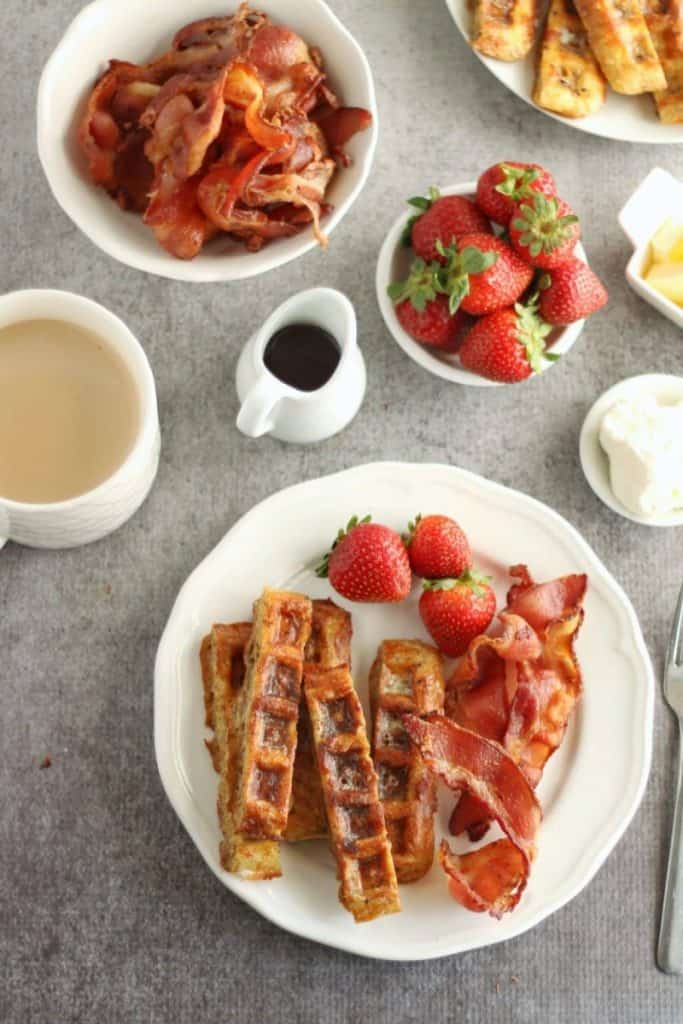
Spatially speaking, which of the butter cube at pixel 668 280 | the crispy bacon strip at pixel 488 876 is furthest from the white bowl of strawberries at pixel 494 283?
the crispy bacon strip at pixel 488 876

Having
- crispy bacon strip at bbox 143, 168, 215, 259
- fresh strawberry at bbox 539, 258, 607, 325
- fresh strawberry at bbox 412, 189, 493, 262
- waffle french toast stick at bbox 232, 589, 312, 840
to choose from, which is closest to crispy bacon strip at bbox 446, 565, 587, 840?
waffle french toast stick at bbox 232, 589, 312, 840

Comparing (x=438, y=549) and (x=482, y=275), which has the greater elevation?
(x=482, y=275)

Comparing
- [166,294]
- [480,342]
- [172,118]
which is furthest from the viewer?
[166,294]

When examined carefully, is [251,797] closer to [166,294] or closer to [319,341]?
[319,341]

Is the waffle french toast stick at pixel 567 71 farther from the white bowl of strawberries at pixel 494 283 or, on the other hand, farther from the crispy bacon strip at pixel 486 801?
the crispy bacon strip at pixel 486 801

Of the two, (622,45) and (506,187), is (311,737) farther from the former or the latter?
(622,45)

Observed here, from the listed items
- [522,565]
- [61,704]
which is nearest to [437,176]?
[522,565]

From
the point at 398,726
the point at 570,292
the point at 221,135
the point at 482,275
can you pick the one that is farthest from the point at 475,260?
the point at 398,726

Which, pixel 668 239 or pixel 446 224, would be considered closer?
pixel 446 224
